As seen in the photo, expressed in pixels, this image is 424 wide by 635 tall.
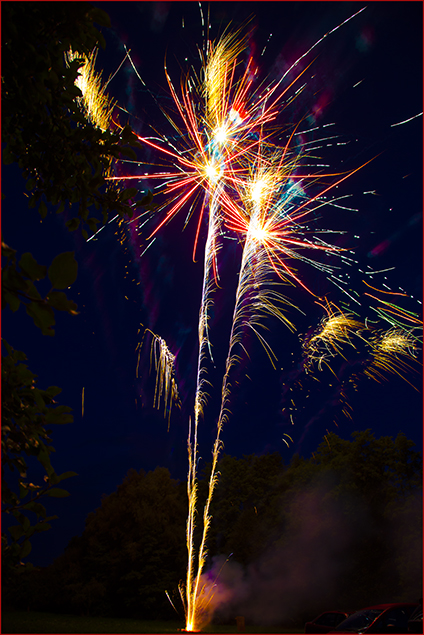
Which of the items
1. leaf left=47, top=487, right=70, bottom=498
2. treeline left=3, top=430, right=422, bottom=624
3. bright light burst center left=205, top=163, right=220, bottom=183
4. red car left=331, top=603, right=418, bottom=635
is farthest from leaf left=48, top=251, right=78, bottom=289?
treeline left=3, top=430, right=422, bottom=624

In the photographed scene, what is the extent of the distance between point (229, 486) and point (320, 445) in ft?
26.9

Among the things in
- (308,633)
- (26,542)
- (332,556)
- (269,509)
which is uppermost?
(269,509)

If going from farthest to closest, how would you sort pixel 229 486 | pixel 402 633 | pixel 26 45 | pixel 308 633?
1. pixel 229 486
2. pixel 308 633
3. pixel 402 633
4. pixel 26 45

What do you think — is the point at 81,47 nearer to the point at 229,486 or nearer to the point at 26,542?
the point at 26,542

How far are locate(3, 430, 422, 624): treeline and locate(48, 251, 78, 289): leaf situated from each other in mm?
20979

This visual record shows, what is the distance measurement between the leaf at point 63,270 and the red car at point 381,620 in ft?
36.5

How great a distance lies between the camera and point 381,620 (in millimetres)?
9578

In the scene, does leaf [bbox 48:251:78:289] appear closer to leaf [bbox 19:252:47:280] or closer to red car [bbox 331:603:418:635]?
leaf [bbox 19:252:47:280]

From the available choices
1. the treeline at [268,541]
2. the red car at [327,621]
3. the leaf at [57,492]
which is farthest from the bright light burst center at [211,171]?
the treeline at [268,541]

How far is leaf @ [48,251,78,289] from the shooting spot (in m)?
1.52

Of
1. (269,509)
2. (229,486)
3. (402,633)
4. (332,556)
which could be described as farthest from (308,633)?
(229,486)

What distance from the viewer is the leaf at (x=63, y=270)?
4.98 ft

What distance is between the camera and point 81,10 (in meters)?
2.62

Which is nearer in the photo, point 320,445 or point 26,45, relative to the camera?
point 26,45
